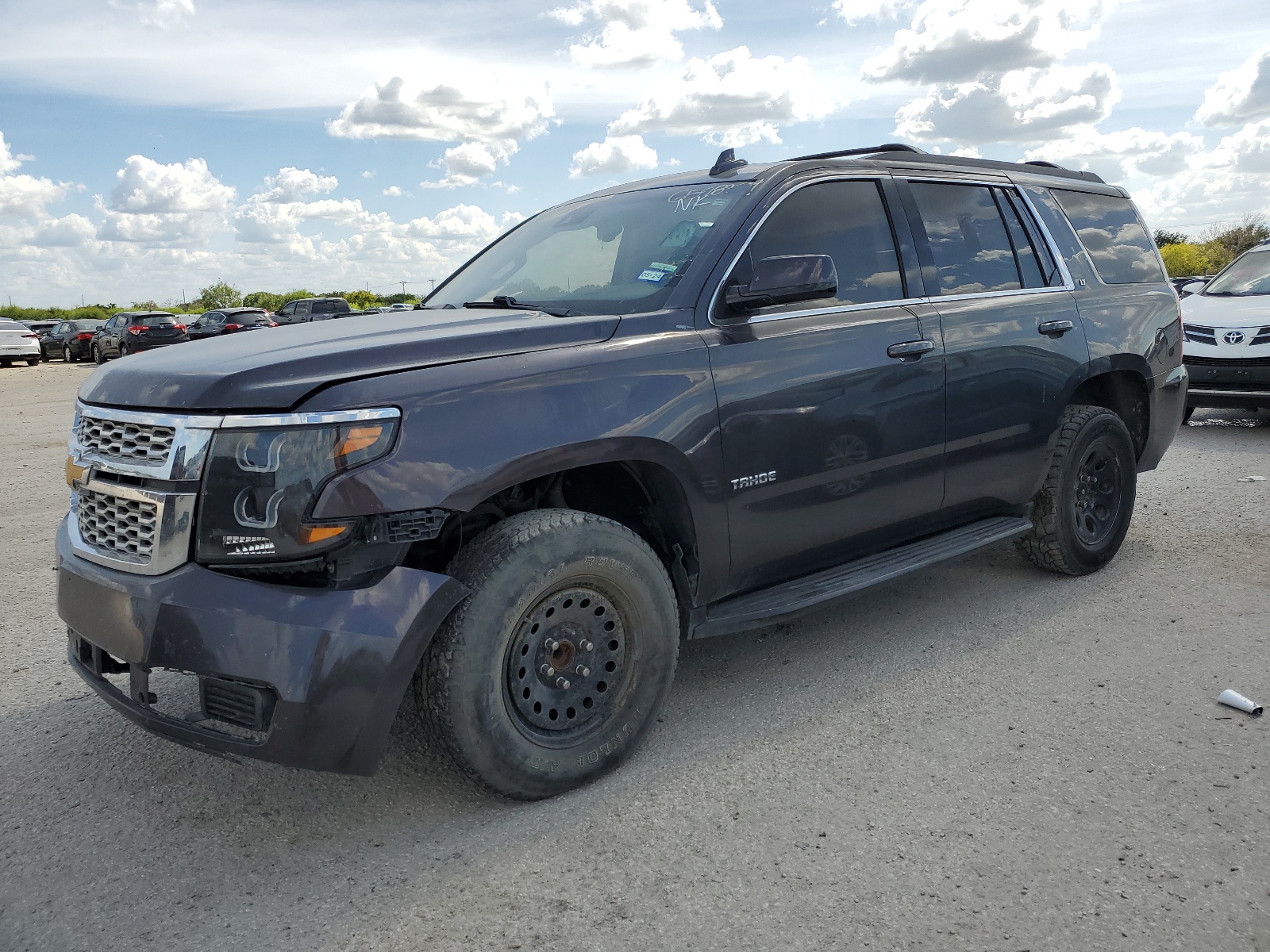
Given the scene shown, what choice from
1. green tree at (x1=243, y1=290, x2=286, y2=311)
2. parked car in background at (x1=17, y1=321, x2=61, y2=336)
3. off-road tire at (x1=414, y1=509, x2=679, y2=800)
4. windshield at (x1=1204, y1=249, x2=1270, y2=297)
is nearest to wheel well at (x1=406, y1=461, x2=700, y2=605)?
off-road tire at (x1=414, y1=509, x2=679, y2=800)

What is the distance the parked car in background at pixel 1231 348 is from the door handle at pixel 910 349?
7.21 meters

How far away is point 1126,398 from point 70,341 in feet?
119

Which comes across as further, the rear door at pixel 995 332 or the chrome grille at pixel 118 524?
the rear door at pixel 995 332

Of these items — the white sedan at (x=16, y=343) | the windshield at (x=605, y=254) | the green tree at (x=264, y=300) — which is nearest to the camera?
the windshield at (x=605, y=254)

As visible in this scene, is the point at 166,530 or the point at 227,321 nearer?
the point at 166,530

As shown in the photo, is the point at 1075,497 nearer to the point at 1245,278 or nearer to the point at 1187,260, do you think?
the point at 1245,278

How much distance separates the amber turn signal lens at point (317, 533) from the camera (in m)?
2.68

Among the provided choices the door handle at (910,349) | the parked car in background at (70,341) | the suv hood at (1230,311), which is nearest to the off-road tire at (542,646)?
the door handle at (910,349)

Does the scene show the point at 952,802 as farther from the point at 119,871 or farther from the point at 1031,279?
the point at 1031,279

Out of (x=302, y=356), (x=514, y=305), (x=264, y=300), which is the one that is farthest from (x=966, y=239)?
(x=264, y=300)

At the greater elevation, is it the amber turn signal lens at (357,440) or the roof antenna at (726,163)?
the roof antenna at (726,163)

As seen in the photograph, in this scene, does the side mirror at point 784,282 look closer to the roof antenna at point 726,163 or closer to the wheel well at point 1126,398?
the roof antenna at point 726,163

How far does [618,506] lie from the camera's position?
3.52m

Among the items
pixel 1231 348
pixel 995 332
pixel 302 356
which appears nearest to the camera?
pixel 302 356
